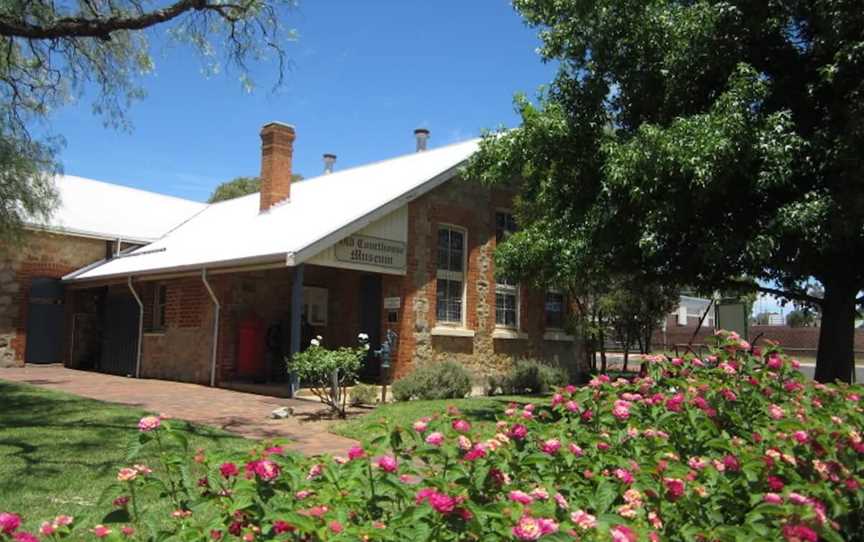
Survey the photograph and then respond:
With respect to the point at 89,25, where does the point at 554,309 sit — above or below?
below

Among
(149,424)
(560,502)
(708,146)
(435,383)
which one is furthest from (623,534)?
(435,383)

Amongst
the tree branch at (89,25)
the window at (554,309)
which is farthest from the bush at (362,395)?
the window at (554,309)

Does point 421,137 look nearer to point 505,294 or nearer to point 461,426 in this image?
point 505,294

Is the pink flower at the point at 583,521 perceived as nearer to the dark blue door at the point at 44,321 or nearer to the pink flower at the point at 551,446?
the pink flower at the point at 551,446

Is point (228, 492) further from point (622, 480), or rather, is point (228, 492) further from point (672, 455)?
point (672, 455)

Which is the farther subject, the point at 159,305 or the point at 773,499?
the point at 159,305

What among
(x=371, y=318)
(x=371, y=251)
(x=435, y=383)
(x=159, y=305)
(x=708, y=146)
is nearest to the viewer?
(x=708, y=146)

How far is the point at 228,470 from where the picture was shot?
2422mm

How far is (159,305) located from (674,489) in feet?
56.3

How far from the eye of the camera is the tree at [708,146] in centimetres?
821

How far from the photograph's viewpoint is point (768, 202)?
9.23 m

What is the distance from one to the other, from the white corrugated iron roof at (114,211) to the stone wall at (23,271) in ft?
1.82

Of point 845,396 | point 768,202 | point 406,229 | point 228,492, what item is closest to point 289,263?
point 406,229

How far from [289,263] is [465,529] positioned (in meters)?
10.8
